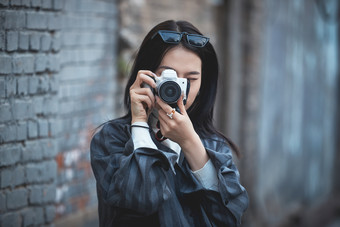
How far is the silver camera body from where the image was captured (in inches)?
69.5

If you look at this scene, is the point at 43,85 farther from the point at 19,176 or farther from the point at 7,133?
the point at 19,176

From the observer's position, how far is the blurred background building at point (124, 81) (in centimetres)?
219

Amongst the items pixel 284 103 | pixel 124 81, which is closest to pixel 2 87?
pixel 124 81

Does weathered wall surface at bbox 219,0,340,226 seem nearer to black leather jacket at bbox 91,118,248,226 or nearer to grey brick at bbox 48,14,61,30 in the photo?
grey brick at bbox 48,14,61,30

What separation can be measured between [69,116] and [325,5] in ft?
17.9

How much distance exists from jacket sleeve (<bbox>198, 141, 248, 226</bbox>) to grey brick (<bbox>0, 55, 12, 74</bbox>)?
3.08ft

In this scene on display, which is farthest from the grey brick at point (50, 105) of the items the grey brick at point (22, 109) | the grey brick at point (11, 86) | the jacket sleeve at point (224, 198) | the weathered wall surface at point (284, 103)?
the weathered wall surface at point (284, 103)

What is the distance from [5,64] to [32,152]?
454 mm

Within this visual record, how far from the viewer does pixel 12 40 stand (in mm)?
2080

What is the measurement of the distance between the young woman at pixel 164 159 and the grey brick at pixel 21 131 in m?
0.50

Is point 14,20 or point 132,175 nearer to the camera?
point 132,175

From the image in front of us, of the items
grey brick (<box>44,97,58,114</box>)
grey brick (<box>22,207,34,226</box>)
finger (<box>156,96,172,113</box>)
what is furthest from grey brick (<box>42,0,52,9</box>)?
grey brick (<box>22,207,34,226</box>)

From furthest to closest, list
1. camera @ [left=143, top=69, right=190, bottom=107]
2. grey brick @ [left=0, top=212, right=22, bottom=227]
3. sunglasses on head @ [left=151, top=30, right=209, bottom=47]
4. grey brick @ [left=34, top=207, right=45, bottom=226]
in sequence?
grey brick @ [left=34, top=207, right=45, bottom=226] → grey brick @ [left=0, top=212, right=22, bottom=227] → sunglasses on head @ [left=151, top=30, right=209, bottom=47] → camera @ [left=143, top=69, right=190, bottom=107]

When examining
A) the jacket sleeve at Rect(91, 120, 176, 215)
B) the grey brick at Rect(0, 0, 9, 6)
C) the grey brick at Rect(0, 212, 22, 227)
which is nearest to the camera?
the jacket sleeve at Rect(91, 120, 176, 215)
